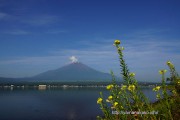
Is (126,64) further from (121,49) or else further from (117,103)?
(117,103)

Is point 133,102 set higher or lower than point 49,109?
higher

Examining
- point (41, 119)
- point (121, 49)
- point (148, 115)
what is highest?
point (121, 49)

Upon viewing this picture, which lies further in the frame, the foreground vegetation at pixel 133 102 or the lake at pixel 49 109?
the lake at pixel 49 109

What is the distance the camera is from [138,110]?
17.0 ft

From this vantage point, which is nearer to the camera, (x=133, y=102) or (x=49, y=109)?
(x=133, y=102)

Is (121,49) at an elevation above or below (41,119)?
above

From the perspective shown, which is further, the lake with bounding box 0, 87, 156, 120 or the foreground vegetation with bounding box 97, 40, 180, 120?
the lake with bounding box 0, 87, 156, 120

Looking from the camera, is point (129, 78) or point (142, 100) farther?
point (129, 78)

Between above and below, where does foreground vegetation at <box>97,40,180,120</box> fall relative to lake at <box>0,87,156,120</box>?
above

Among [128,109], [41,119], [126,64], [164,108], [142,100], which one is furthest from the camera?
[41,119]

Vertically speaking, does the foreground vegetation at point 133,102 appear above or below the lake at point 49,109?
above

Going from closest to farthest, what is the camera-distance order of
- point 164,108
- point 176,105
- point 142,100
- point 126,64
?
point 164,108
point 142,100
point 126,64
point 176,105

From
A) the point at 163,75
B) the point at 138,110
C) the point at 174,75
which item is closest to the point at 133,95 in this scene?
the point at 138,110

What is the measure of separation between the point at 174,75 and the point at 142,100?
168 centimetres
